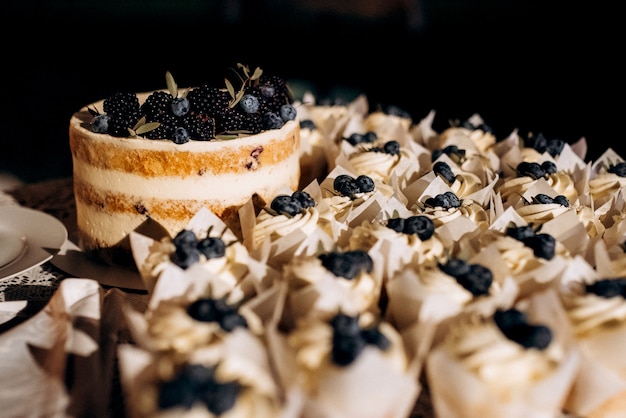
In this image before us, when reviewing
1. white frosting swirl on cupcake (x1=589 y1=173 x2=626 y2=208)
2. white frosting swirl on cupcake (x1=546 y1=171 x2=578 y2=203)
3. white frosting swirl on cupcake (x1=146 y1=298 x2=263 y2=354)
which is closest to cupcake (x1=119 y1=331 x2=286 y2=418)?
white frosting swirl on cupcake (x1=146 y1=298 x2=263 y2=354)

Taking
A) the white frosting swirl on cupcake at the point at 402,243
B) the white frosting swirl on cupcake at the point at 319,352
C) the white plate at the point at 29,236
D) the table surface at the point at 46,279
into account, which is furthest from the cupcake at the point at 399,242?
the white plate at the point at 29,236

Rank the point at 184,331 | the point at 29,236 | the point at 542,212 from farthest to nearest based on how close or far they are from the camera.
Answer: the point at 29,236 → the point at 542,212 → the point at 184,331

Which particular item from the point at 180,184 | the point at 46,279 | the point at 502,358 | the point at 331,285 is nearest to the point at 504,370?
the point at 502,358

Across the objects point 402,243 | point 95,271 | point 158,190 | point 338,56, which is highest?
point 402,243

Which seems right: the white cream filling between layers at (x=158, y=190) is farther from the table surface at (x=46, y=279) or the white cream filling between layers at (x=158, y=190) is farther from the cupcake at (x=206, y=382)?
the cupcake at (x=206, y=382)

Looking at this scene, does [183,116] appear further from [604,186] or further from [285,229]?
[604,186]

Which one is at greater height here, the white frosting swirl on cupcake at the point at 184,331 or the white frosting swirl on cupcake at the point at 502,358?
the white frosting swirl on cupcake at the point at 502,358
